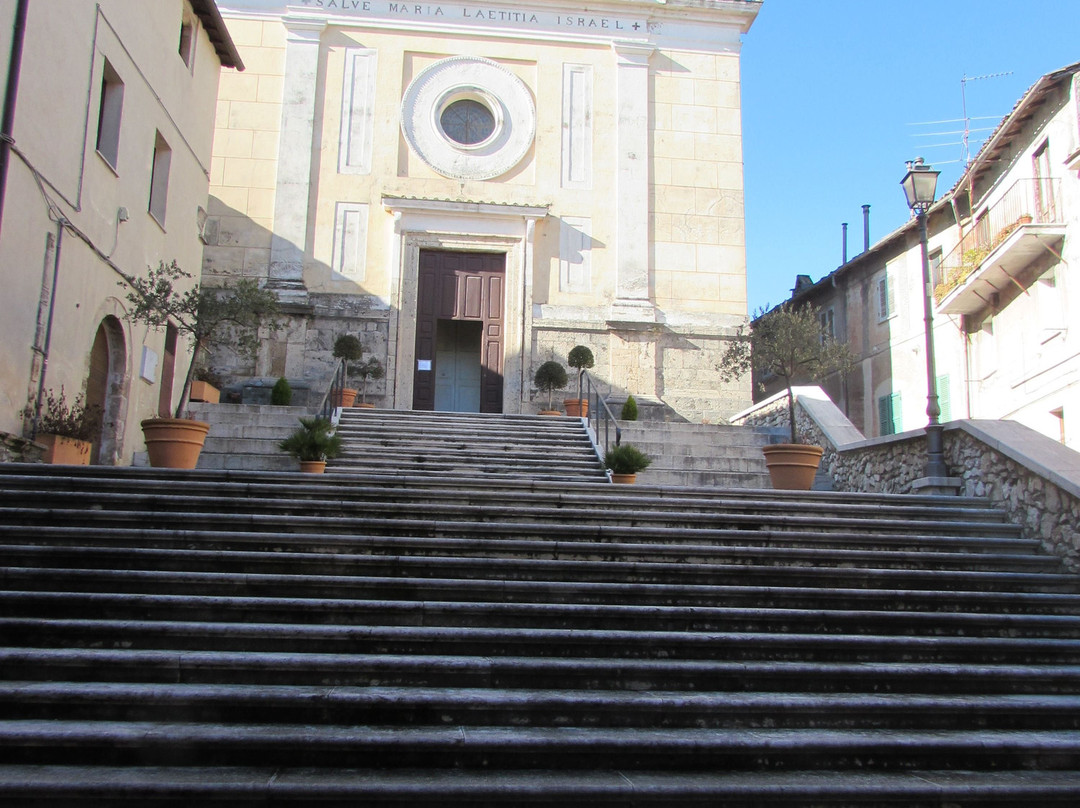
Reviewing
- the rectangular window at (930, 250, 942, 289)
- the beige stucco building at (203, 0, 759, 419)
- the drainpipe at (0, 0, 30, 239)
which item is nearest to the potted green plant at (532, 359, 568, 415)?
the beige stucco building at (203, 0, 759, 419)

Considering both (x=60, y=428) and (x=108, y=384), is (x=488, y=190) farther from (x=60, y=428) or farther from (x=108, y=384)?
(x=60, y=428)

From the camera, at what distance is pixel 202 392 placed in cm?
1488

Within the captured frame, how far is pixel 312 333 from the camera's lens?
1691cm

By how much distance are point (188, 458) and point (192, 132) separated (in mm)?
7291

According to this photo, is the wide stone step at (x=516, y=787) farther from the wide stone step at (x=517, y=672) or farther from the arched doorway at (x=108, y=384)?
the arched doorway at (x=108, y=384)

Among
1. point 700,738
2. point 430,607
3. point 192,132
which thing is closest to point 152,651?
point 430,607

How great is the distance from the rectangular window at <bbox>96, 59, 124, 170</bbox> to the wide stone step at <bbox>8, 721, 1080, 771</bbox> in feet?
29.6

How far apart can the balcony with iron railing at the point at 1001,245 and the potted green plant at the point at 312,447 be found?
13671 mm

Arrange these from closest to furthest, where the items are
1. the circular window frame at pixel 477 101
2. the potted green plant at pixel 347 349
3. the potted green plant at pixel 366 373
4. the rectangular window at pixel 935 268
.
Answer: the potted green plant at pixel 347 349, the potted green plant at pixel 366 373, the circular window frame at pixel 477 101, the rectangular window at pixel 935 268

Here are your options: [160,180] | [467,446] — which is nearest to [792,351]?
[467,446]

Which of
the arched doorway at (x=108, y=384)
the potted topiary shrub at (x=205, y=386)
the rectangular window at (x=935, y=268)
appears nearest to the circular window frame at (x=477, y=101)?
the potted topiary shrub at (x=205, y=386)

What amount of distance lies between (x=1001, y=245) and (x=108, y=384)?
52.2 feet

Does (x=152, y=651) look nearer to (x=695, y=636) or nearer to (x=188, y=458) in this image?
(x=695, y=636)

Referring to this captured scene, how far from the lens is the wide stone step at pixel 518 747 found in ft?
14.2
